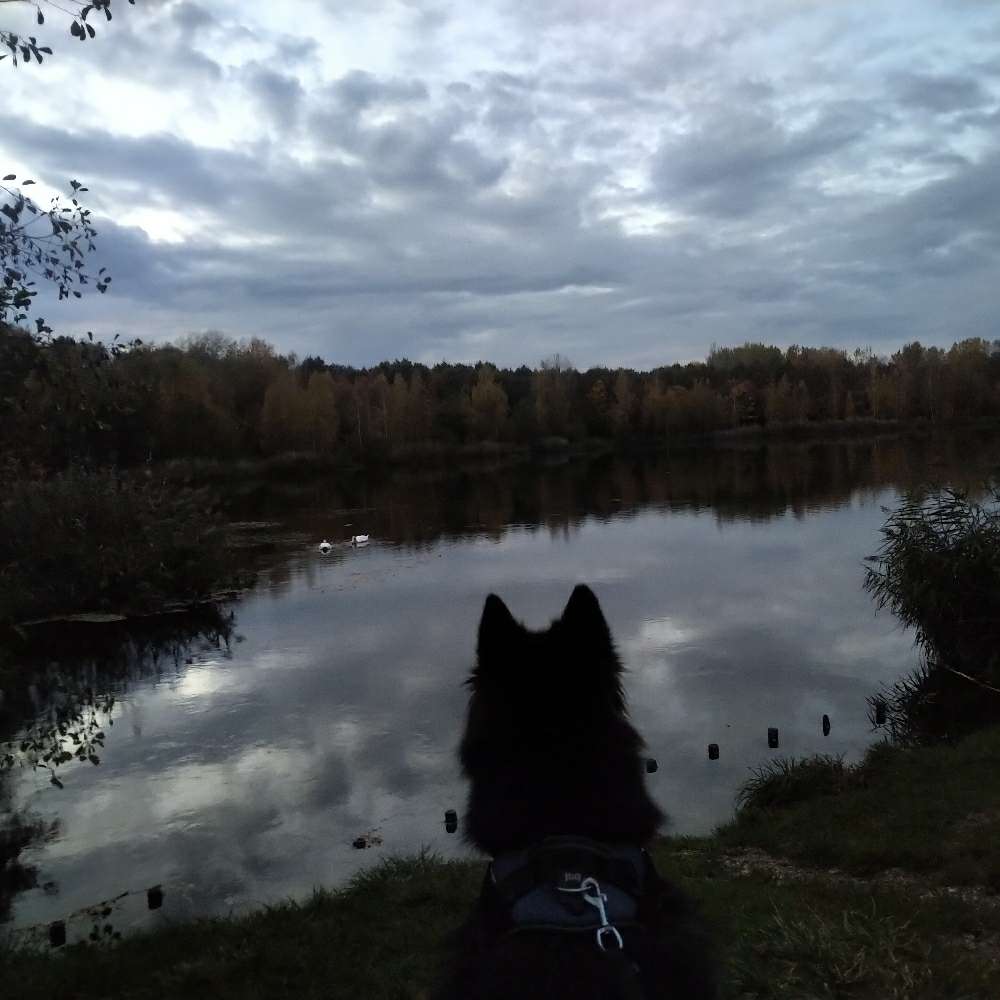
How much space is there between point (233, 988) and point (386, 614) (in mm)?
17435

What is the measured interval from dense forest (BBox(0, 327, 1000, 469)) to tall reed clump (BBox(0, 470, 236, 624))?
39.6ft

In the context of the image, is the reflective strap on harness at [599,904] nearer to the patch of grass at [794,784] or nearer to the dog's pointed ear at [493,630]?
the dog's pointed ear at [493,630]

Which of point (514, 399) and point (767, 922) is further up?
point (514, 399)

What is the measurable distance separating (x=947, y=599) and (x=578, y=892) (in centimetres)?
1339

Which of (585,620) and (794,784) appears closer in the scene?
(585,620)

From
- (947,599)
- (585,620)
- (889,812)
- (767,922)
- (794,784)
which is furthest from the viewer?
(947,599)

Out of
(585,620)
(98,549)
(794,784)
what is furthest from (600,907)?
(98,549)

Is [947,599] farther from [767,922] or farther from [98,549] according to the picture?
[98,549]

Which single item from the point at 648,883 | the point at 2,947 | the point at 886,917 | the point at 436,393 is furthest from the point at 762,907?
the point at 436,393

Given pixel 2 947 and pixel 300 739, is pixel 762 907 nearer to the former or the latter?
pixel 2 947

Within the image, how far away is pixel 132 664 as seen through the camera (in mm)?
19828

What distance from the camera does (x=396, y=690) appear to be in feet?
53.2

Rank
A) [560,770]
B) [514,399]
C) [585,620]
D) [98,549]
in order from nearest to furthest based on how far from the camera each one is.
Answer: [560,770]
[585,620]
[98,549]
[514,399]

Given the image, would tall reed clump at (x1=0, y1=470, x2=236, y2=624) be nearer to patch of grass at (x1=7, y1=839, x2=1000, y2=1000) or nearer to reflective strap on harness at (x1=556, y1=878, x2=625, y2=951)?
patch of grass at (x1=7, y1=839, x2=1000, y2=1000)
